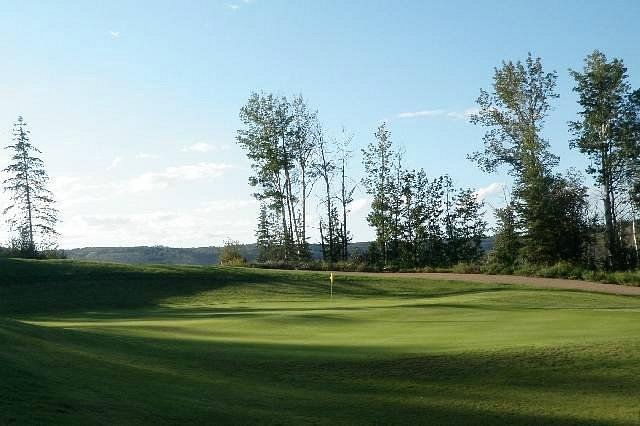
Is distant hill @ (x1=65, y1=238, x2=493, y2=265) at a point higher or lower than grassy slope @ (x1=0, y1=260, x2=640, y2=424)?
higher

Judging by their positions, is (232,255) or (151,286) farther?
(232,255)

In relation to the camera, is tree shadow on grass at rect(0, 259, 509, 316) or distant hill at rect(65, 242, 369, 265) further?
distant hill at rect(65, 242, 369, 265)

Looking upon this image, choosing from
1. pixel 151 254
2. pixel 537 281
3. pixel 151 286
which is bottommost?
pixel 537 281

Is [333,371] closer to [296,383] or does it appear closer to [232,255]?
[296,383]

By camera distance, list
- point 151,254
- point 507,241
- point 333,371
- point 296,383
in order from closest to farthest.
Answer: point 296,383, point 333,371, point 507,241, point 151,254

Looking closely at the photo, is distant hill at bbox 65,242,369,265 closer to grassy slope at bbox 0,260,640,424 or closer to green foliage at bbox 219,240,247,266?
green foliage at bbox 219,240,247,266

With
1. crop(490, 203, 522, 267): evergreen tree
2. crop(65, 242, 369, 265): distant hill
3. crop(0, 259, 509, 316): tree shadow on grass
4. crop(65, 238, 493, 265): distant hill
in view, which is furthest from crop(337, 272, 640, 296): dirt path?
crop(65, 242, 369, 265): distant hill

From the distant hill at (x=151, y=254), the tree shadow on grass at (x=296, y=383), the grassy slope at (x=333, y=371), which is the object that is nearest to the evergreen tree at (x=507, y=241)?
the grassy slope at (x=333, y=371)

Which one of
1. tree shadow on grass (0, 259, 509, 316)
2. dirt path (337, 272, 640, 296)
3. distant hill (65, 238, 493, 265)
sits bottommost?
dirt path (337, 272, 640, 296)

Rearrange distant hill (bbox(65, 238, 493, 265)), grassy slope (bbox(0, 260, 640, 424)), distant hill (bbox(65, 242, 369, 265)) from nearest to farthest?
grassy slope (bbox(0, 260, 640, 424))
distant hill (bbox(65, 238, 493, 265))
distant hill (bbox(65, 242, 369, 265))

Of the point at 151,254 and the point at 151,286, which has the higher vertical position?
the point at 151,254

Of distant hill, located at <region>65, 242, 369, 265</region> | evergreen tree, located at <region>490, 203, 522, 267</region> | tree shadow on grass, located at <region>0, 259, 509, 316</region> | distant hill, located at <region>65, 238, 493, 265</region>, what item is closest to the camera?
tree shadow on grass, located at <region>0, 259, 509, 316</region>

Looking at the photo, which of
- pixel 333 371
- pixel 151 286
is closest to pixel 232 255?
pixel 151 286

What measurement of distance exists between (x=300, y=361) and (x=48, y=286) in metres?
31.4
